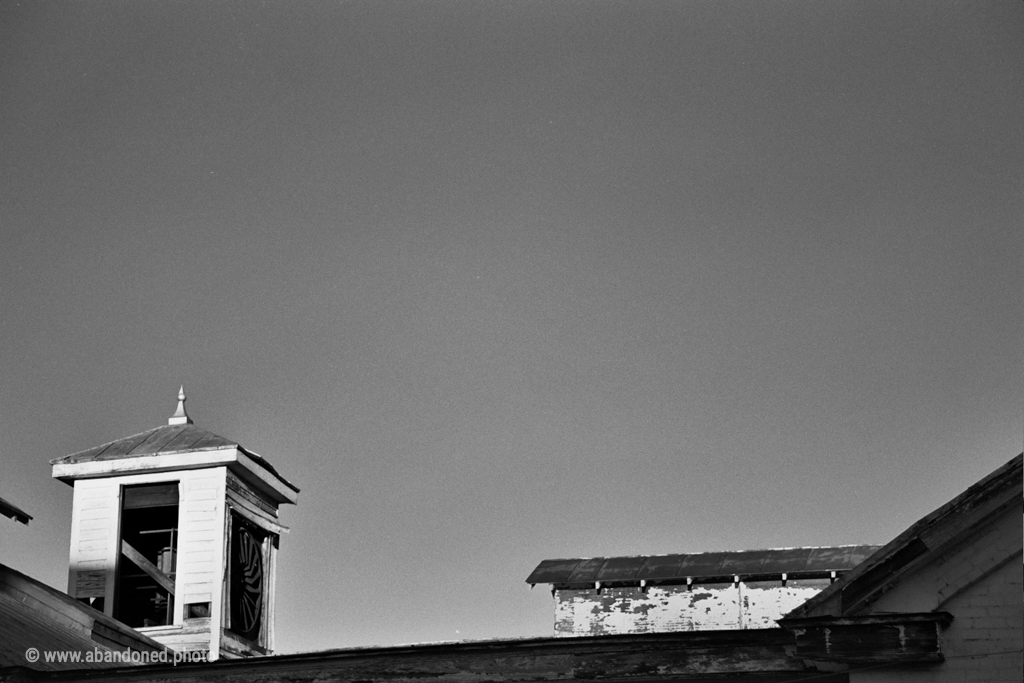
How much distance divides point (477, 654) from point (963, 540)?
417 cm

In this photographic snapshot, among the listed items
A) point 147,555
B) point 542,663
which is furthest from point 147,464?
point 542,663

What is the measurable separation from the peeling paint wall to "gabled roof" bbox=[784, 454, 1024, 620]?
1339cm

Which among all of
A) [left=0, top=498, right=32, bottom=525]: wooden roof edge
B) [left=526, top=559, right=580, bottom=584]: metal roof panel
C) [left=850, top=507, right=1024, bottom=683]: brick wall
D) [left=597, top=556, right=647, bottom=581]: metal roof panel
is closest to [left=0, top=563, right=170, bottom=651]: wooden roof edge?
[left=0, top=498, right=32, bottom=525]: wooden roof edge

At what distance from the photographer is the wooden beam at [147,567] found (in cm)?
2011

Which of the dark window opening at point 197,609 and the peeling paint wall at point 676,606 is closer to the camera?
the dark window opening at point 197,609

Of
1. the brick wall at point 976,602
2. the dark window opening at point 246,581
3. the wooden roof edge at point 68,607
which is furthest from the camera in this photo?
the dark window opening at point 246,581

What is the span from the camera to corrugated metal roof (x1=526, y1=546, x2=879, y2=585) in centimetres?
2448

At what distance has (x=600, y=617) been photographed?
2466cm

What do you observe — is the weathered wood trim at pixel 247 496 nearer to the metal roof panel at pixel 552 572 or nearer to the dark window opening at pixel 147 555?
the dark window opening at pixel 147 555

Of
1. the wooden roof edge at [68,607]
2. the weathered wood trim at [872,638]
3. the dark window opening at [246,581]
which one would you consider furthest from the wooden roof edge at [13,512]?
the weathered wood trim at [872,638]

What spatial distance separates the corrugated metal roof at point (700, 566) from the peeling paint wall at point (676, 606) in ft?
0.71

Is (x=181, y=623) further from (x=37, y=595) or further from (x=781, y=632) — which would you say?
(x=781, y=632)

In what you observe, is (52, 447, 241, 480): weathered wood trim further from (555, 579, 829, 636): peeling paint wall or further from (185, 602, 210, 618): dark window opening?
(555, 579, 829, 636): peeling paint wall

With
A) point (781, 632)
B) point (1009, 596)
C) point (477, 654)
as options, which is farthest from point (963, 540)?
point (477, 654)
